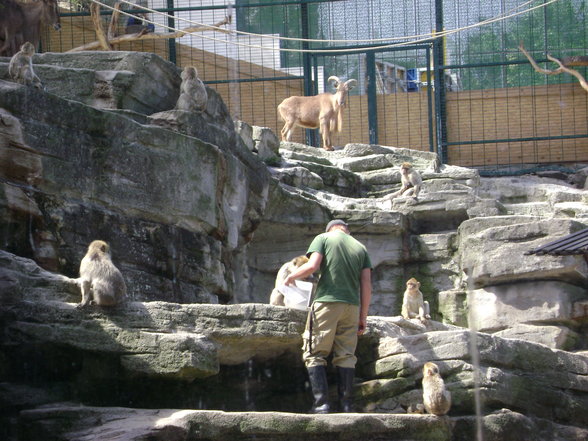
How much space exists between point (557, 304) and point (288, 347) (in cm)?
524

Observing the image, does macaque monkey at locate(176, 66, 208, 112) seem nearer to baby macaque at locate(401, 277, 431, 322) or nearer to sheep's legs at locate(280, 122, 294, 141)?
baby macaque at locate(401, 277, 431, 322)

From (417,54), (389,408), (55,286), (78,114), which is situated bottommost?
(389,408)

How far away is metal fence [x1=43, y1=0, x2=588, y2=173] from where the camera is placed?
73.6ft

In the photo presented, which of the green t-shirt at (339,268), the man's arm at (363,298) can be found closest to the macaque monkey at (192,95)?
the green t-shirt at (339,268)

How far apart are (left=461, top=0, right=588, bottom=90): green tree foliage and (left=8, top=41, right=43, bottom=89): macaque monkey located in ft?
38.6

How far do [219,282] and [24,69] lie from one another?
346 cm

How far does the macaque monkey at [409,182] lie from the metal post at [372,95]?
4.70 metres

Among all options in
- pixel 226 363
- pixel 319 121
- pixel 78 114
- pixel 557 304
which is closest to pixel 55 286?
pixel 226 363

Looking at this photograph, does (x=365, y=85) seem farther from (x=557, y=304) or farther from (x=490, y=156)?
(x=557, y=304)

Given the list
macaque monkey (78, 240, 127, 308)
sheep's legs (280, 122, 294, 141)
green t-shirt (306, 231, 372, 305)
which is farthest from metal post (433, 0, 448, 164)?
macaque monkey (78, 240, 127, 308)

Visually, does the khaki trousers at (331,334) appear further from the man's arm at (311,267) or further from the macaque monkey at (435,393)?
the macaque monkey at (435,393)

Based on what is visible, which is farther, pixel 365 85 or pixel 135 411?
pixel 365 85

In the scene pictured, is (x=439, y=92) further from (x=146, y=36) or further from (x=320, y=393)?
(x=320, y=393)

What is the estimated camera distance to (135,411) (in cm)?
897
